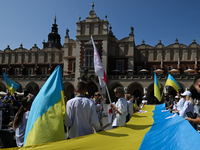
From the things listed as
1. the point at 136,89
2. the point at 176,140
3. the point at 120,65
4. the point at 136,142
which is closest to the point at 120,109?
the point at 136,142

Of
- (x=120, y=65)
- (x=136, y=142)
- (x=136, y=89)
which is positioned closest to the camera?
(x=136, y=142)

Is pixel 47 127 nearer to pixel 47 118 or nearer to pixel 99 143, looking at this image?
pixel 47 118

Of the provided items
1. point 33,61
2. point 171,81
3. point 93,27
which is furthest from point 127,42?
point 171,81

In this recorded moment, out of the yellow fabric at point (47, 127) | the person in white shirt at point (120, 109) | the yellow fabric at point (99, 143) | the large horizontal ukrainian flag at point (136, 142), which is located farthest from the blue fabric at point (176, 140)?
the yellow fabric at point (47, 127)

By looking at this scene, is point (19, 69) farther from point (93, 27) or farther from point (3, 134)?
point (3, 134)

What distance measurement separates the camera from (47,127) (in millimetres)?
3439

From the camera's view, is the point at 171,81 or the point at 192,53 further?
the point at 192,53

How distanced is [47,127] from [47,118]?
17cm

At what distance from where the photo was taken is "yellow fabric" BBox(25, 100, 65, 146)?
338cm

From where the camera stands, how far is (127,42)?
35.3 metres

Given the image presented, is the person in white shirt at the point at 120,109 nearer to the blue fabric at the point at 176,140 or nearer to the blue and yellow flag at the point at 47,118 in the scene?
the blue fabric at the point at 176,140

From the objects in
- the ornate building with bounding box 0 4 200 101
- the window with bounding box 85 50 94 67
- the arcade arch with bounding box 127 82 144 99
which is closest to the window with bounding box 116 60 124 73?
the ornate building with bounding box 0 4 200 101

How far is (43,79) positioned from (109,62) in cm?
1217

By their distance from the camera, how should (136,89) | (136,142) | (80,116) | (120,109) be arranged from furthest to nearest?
1. (136,89)
2. (120,109)
3. (136,142)
4. (80,116)
